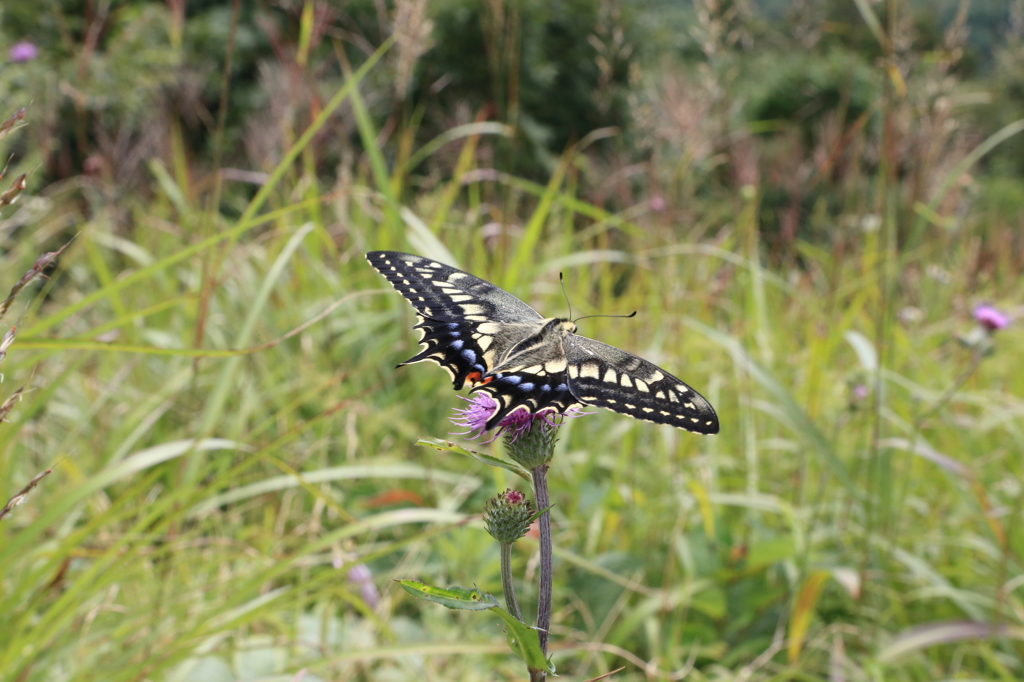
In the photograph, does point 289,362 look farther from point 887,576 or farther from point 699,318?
point 887,576

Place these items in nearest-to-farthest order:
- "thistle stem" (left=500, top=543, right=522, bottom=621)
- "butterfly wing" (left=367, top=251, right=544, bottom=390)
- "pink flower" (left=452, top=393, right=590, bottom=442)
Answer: "thistle stem" (left=500, top=543, right=522, bottom=621) → "pink flower" (left=452, top=393, right=590, bottom=442) → "butterfly wing" (left=367, top=251, right=544, bottom=390)

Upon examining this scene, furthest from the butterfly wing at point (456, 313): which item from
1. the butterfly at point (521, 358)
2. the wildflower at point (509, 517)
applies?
the wildflower at point (509, 517)

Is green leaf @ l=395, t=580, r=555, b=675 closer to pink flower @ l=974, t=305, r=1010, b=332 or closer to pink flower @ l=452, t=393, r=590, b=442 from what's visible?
pink flower @ l=452, t=393, r=590, b=442

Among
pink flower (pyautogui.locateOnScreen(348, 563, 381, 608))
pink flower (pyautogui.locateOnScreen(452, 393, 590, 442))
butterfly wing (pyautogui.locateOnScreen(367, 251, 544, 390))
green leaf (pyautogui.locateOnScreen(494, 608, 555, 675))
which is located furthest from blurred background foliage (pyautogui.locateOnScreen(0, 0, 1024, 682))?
green leaf (pyautogui.locateOnScreen(494, 608, 555, 675))

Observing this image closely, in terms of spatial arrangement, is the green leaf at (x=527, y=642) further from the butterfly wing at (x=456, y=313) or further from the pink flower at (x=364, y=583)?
the pink flower at (x=364, y=583)

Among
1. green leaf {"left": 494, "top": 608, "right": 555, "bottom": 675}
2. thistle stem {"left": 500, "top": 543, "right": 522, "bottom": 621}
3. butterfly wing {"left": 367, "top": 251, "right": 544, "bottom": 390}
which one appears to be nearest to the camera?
green leaf {"left": 494, "top": 608, "right": 555, "bottom": 675}

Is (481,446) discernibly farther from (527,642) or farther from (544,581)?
(527,642)

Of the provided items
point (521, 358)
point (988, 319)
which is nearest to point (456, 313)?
point (521, 358)
